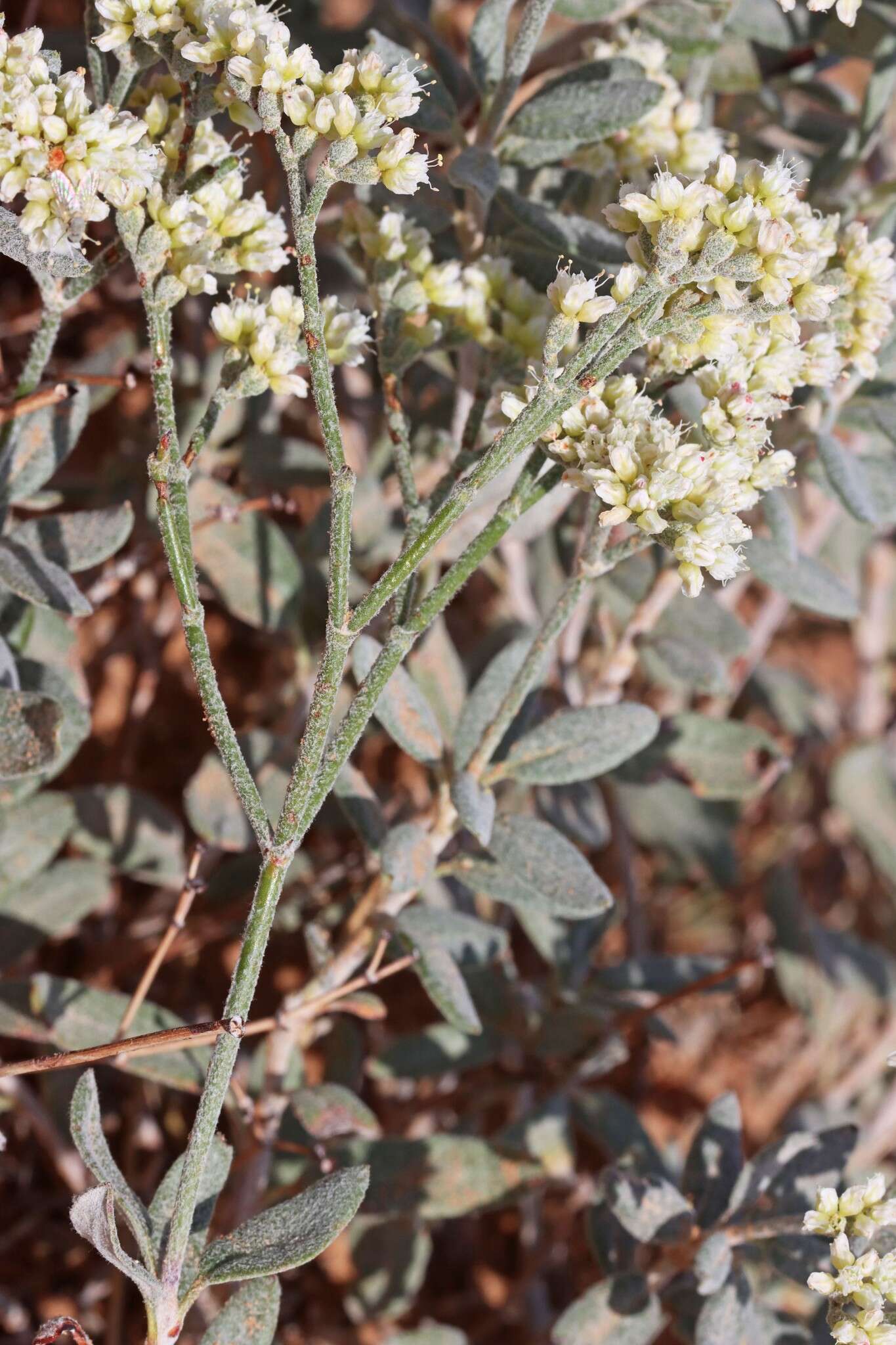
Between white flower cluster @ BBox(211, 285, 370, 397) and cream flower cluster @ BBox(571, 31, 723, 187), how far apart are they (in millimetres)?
482

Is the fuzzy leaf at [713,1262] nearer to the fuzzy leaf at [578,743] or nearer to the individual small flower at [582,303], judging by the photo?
the fuzzy leaf at [578,743]

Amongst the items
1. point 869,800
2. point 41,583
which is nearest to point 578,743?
point 41,583

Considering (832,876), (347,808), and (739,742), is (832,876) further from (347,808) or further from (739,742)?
(347,808)

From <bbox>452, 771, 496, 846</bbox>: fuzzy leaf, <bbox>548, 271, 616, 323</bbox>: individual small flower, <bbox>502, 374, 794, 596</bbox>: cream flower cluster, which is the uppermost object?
<bbox>548, 271, 616, 323</bbox>: individual small flower

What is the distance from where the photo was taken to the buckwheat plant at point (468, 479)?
119 centimetres

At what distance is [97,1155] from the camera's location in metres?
1.27

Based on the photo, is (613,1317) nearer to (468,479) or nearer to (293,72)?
(468,479)

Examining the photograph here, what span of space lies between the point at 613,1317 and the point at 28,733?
1.03 meters

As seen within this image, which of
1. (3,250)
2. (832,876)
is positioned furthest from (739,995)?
(3,250)

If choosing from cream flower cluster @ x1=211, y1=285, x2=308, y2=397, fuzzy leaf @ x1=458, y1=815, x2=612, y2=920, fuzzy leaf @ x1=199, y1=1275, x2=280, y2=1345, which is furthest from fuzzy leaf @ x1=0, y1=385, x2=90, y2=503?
fuzzy leaf @ x1=199, y1=1275, x2=280, y2=1345

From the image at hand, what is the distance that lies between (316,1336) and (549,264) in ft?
5.62

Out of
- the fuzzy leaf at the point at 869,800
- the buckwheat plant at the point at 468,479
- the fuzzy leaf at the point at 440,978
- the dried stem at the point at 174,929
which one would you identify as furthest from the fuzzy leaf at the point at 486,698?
the fuzzy leaf at the point at 869,800

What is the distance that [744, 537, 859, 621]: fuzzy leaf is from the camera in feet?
6.12

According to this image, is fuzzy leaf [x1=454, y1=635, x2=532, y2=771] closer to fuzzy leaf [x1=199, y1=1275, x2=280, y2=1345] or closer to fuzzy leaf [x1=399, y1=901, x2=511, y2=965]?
fuzzy leaf [x1=399, y1=901, x2=511, y2=965]
